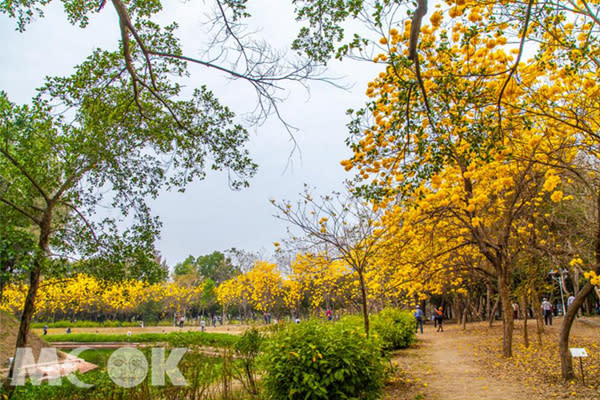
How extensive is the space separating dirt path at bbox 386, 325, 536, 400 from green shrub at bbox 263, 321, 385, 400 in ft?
3.87

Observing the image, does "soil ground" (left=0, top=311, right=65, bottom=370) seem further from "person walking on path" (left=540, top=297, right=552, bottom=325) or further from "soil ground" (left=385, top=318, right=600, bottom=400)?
"person walking on path" (left=540, top=297, right=552, bottom=325)

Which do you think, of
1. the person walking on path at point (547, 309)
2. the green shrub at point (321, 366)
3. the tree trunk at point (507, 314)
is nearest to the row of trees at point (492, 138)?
the tree trunk at point (507, 314)

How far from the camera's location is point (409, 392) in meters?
5.50

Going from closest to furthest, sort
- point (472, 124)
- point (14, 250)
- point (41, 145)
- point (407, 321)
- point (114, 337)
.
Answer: point (472, 124) < point (14, 250) < point (41, 145) < point (407, 321) < point (114, 337)

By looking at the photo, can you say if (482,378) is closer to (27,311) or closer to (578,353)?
(578,353)

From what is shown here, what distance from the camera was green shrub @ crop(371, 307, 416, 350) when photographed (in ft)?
31.1

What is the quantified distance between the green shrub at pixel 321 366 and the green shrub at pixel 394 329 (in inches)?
→ 185

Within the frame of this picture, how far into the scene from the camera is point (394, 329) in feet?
32.8

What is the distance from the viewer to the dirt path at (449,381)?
5.27m

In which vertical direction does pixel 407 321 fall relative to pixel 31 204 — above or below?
below

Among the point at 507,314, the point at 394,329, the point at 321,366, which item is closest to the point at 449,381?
the point at 507,314

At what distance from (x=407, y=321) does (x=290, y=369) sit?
789 centimetres

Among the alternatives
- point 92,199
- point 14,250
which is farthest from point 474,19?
point 92,199

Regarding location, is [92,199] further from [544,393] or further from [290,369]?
[544,393]
